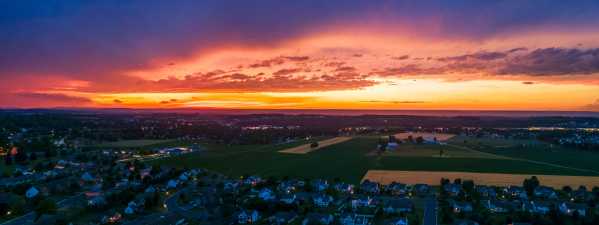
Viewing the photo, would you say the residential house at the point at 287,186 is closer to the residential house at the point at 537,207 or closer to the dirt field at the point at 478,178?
the dirt field at the point at 478,178

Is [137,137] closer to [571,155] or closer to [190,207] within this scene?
[190,207]

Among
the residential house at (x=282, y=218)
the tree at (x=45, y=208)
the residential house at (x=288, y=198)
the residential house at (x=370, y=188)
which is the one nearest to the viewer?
the residential house at (x=282, y=218)

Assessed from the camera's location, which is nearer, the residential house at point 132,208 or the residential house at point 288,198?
the residential house at point 132,208

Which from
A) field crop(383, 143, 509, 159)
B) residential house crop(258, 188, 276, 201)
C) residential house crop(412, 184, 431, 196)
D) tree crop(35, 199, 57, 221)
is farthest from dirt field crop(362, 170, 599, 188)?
tree crop(35, 199, 57, 221)

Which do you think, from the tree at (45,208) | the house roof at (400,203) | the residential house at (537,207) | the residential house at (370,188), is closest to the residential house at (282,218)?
the house roof at (400,203)

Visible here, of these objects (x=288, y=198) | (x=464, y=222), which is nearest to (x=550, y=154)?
(x=464, y=222)

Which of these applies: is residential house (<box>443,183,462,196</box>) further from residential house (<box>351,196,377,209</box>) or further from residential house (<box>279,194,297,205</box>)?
residential house (<box>279,194,297,205</box>)
